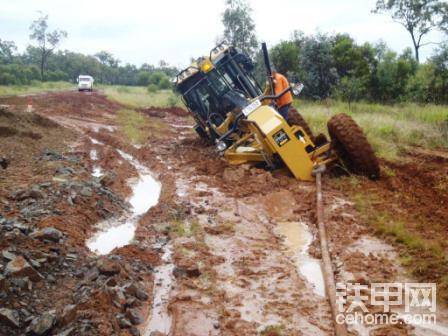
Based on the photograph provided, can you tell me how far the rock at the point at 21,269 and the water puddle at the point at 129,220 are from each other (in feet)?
4.66

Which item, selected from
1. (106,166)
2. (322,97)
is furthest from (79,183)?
(322,97)

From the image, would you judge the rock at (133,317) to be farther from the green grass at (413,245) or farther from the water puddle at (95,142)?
the water puddle at (95,142)

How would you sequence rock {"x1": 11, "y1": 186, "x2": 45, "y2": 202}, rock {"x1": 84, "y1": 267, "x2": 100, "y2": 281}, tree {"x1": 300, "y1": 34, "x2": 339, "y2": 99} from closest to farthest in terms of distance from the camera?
rock {"x1": 84, "y1": 267, "x2": 100, "y2": 281}, rock {"x1": 11, "y1": 186, "x2": 45, "y2": 202}, tree {"x1": 300, "y1": 34, "x2": 339, "y2": 99}

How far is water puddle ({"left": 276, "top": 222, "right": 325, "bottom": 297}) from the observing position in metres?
5.05

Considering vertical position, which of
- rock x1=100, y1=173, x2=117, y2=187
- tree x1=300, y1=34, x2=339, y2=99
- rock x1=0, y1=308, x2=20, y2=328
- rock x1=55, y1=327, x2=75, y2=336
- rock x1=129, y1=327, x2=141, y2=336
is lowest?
rock x1=129, y1=327, x2=141, y2=336

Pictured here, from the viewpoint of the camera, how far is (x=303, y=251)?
5871 millimetres

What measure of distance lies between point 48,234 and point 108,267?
106 cm

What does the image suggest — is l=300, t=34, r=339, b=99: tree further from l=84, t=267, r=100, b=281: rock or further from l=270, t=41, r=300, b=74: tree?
l=84, t=267, r=100, b=281: rock

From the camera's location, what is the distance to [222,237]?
249 inches

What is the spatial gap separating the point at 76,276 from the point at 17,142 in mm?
7125

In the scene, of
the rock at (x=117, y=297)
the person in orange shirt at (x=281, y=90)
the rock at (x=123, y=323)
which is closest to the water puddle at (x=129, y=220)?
the rock at (x=117, y=297)

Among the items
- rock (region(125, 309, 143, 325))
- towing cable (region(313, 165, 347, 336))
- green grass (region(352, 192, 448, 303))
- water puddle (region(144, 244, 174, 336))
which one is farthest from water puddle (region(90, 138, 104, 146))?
rock (region(125, 309, 143, 325))

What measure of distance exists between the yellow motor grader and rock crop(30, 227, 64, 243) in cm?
436

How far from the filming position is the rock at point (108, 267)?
4.79 m
